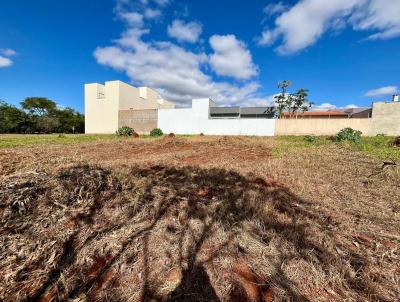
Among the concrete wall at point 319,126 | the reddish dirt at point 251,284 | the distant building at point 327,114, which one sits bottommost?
the reddish dirt at point 251,284

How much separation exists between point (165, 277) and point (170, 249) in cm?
30

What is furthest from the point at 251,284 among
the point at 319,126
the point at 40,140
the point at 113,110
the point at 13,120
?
the point at 13,120

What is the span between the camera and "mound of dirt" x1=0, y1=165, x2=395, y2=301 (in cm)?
142

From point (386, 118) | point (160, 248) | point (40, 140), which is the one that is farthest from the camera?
point (386, 118)

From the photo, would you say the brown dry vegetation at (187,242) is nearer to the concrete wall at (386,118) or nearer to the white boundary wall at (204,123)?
the white boundary wall at (204,123)

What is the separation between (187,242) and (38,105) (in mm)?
43657

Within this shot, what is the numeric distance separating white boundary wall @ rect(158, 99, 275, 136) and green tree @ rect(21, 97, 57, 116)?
77.7 ft

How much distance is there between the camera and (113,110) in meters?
27.0

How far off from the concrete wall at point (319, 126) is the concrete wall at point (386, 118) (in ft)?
2.28

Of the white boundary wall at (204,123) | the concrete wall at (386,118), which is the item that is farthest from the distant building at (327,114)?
the white boundary wall at (204,123)

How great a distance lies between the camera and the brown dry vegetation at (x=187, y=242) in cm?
143

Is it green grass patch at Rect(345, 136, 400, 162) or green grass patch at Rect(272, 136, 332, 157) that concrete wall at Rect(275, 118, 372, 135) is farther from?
green grass patch at Rect(345, 136, 400, 162)

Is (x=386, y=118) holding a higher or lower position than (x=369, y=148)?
higher

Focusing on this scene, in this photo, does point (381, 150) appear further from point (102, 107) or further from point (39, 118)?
point (39, 118)
